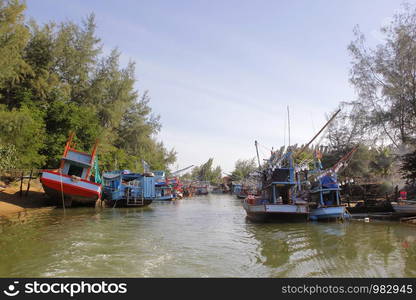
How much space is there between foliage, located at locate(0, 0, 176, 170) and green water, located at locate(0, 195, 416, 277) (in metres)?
13.0

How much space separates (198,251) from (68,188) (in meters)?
17.2

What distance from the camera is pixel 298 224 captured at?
19.8m

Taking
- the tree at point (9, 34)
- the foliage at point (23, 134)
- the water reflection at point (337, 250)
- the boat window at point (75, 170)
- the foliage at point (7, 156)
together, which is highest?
the tree at point (9, 34)

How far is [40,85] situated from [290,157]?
93.5 ft

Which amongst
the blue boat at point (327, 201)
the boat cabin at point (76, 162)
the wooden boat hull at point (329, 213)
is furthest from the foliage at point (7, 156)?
the wooden boat hull at point (329, 213)

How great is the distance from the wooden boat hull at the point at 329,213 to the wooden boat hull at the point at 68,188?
17.9 metres

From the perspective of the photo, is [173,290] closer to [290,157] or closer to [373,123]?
[290,157]

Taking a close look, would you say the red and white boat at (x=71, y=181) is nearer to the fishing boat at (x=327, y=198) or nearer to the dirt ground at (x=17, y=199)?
the dirt ground at (x=17, y=199)

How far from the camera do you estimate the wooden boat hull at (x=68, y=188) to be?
24.0m

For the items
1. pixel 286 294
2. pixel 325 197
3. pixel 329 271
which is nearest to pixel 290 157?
pixel 325 197

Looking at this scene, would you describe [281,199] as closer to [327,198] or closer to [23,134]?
[327,198]

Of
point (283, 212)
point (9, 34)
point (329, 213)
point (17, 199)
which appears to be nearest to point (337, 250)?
point (283, 212)

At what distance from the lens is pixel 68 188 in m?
24.8

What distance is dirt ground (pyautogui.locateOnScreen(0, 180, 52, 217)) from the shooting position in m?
21.9
